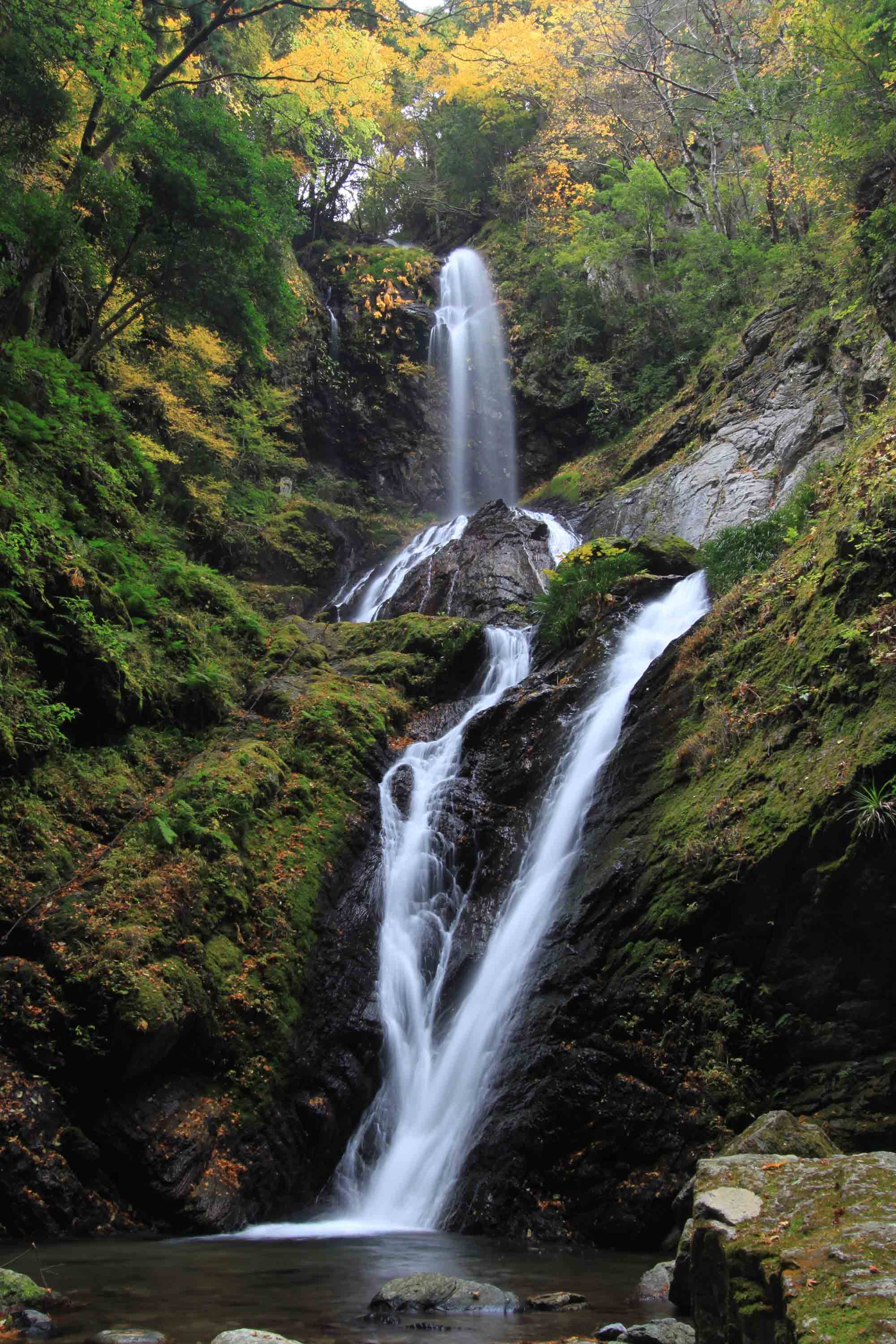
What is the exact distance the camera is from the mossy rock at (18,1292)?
12.8 feet

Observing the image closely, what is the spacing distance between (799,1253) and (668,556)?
11.9 meters

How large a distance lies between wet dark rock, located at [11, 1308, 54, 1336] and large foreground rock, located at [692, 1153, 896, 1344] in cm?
284

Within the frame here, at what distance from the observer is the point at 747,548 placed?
39.8 ft

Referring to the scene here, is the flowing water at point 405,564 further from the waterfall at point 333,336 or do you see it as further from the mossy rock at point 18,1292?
the mossy rock at point 18,1292

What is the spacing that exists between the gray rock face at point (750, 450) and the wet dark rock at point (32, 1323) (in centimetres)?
1418

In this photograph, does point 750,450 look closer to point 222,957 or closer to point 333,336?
point 222,957

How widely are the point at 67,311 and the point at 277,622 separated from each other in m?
6.14

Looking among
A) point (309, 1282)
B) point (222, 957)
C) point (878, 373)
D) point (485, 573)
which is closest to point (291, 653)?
point (485, 573)

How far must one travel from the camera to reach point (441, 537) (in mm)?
20172

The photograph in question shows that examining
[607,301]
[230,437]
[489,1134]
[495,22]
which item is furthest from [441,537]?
[495,22]

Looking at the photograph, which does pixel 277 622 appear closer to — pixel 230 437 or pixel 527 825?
pixel 230 437

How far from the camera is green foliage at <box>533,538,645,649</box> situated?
1320cm

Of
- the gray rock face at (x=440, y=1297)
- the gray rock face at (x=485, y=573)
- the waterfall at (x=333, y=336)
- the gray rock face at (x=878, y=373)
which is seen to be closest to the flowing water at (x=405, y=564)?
the gray rock face at (x=485, y=573)

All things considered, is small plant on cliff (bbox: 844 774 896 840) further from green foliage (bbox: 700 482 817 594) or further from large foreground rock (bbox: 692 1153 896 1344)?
green foliage (bbox: 700 482 817 594)
